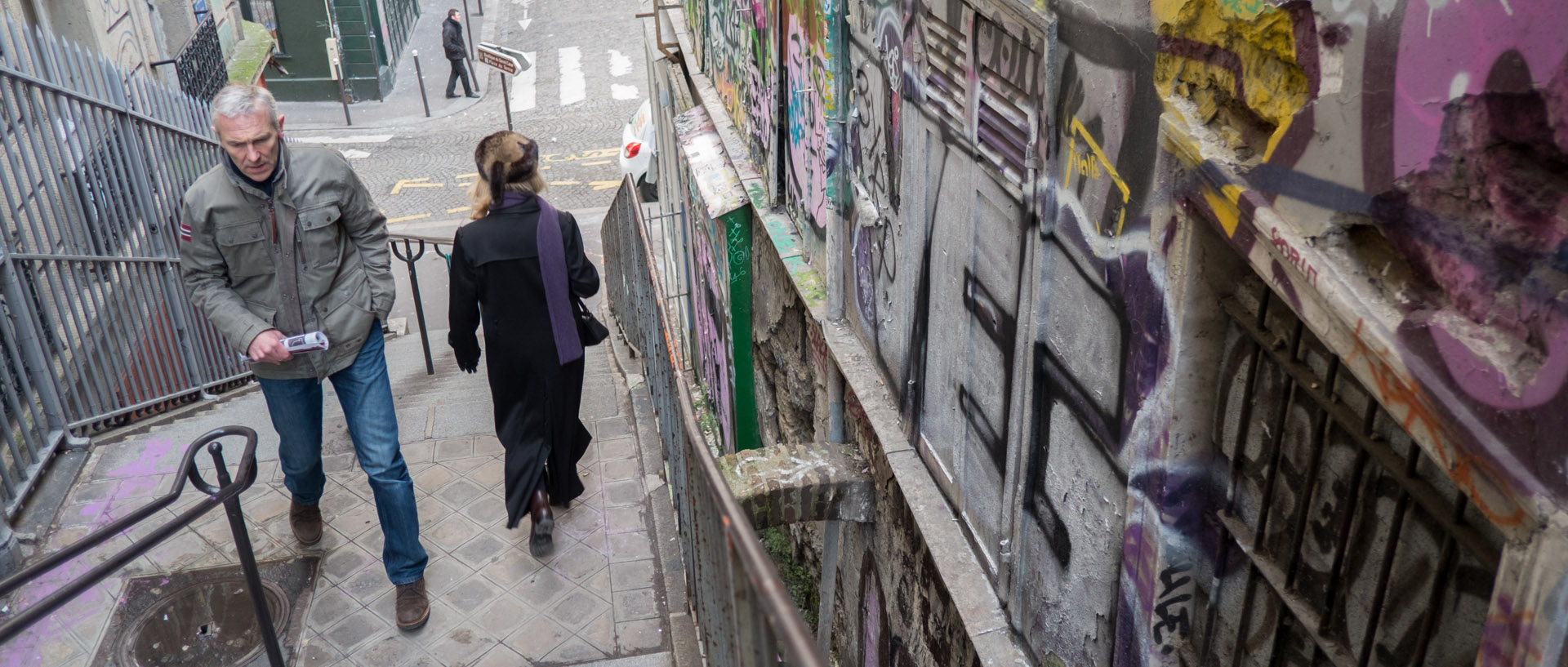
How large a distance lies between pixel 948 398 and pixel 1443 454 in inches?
69.1

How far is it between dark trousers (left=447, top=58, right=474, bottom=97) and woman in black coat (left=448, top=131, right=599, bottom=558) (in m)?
15.9

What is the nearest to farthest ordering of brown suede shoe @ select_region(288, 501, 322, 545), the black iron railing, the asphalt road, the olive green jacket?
the olive green jacket
brown suede shoe @ select_region(288, 501, 322, 545)
the black iron railing
the asphalt road

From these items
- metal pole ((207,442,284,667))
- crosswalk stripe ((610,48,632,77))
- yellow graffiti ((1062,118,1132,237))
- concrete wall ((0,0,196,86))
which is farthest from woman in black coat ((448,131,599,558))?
crosswalk stripe ((610,48,632,77))

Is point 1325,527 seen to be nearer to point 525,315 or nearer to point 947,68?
point 947,68

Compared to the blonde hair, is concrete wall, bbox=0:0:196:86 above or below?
below

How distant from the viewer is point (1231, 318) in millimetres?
1784

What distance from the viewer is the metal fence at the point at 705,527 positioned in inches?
53.9

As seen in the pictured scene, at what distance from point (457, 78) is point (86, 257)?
15.6 metres

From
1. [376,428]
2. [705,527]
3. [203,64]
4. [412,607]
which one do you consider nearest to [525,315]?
[376,428]

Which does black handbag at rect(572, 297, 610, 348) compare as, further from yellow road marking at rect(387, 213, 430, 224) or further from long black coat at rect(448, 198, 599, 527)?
yellow road marking at rect(387, 213, 430, 224)

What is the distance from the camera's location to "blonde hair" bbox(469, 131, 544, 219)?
447 cm

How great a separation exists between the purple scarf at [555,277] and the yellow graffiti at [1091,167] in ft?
9.13

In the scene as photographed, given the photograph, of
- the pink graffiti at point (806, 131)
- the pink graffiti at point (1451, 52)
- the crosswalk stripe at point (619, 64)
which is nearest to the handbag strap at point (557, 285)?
the pink graffiti at point (806, 131)

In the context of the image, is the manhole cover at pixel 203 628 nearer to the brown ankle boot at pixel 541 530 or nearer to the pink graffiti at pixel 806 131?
the brown ankle boot at pixel 541 530
